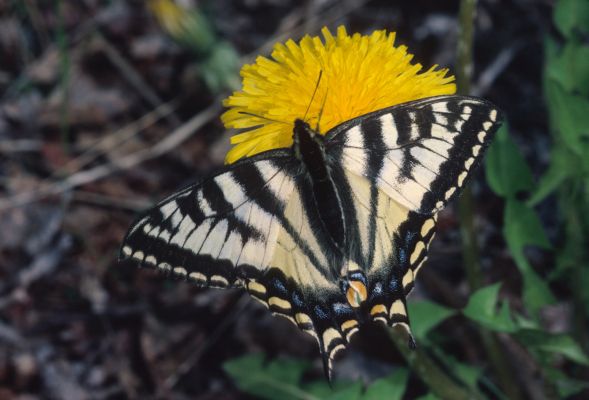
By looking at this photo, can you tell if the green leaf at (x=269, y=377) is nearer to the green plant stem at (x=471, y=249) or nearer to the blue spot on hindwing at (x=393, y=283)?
the green plant stem at (x=471, y=249)

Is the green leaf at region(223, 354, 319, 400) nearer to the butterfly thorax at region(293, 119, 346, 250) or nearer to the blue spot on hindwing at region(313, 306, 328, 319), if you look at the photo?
the blue spot on hindwing at region(313, 306, 328, 319)

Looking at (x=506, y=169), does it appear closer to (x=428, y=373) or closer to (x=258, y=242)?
(x=428, y=373)

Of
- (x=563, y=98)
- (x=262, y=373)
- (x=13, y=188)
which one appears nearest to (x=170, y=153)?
(x=13, y=188)

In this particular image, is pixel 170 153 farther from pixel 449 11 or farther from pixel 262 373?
pixel 449 11

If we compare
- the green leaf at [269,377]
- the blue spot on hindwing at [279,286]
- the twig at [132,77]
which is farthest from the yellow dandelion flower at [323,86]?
the twig at [132,77]

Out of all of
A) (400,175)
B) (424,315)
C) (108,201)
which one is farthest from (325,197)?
(108,201)
